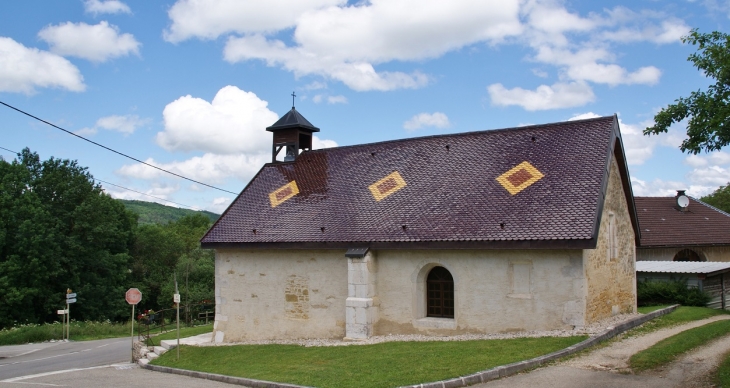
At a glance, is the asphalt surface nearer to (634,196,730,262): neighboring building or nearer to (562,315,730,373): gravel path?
(562,315,730,373): gravel path

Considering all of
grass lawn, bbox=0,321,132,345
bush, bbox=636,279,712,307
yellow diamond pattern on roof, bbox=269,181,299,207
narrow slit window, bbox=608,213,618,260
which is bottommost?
grass lawn, bbox=0,321,132,345

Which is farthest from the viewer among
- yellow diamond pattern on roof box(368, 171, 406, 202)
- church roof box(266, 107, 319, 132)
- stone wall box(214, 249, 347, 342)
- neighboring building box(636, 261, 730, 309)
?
church roof box(266, 107, 319, 132)

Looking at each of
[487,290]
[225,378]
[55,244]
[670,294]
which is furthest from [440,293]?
[55,244]

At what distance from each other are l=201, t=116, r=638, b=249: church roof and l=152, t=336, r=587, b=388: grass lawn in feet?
9.44

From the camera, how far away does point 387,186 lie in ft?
62.8

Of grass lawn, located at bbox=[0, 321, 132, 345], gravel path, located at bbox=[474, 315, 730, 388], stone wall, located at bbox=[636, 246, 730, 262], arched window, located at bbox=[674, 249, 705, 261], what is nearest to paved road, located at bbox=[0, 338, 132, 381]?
grass lawn, located at bbox=[0, 321, 132, 345]

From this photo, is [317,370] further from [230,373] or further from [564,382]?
[564,382]

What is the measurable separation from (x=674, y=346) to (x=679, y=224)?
802 inches

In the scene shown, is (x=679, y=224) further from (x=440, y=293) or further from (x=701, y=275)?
(x=440, y=293)

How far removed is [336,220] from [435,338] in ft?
16.4

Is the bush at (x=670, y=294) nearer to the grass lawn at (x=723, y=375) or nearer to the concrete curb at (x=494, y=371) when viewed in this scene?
the concrete curb at (x=494, y=371)

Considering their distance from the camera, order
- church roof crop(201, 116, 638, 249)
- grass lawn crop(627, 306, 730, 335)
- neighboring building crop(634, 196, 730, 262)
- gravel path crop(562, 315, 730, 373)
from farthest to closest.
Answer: neighboring building crop(634, 196, 730, 262), church roof crop(201, 116, 638, 249), grass lawn crop(627, 306, 730, 335), gravel path crop(562, 315, 730, 373)

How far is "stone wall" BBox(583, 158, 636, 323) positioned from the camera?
50.7 feet

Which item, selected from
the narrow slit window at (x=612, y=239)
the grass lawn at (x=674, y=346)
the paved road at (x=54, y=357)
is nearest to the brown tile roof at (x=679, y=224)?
the narrow slit window at (x=612, y=239)
